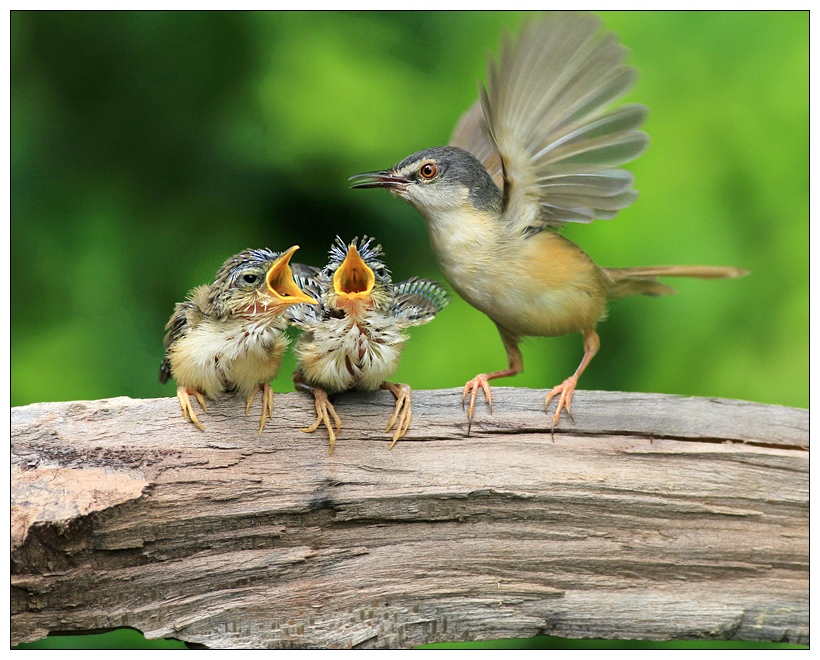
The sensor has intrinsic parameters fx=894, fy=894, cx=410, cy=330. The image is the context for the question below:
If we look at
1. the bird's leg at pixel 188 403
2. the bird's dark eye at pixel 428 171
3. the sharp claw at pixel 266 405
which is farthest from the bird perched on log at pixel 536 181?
the bird's leg at pixel 188 403

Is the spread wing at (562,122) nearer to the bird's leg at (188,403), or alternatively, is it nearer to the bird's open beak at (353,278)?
the bird's open beak at (353,278)

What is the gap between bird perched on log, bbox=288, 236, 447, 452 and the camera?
2105mm

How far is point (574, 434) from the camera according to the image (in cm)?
249

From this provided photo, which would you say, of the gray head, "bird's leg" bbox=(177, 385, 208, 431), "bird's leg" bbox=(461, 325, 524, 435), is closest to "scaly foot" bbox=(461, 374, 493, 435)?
"bird's leg" bbox=(461, 325, 524, 435)

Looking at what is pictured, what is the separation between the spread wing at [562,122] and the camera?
2.30 m

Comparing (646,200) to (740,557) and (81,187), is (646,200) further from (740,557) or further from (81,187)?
(81,187)

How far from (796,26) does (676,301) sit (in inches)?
41.1

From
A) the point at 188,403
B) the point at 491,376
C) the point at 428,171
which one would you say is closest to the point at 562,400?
the point at 491,376

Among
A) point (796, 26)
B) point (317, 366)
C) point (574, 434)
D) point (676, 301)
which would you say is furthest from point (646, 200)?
point (317, 366)

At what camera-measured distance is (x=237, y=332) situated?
7.06 feet

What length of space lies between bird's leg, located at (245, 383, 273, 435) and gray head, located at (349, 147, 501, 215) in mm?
613

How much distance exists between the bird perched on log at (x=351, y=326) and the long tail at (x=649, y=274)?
2.33ft

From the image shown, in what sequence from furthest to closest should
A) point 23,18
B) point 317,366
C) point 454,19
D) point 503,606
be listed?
point 454,19
point 23,18
point 503,606
point 317,366

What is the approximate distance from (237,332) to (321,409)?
0.31 meters
